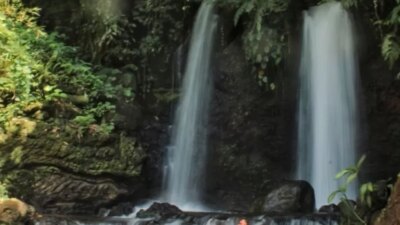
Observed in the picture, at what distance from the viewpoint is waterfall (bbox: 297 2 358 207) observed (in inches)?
375

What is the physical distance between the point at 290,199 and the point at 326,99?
8.27ft

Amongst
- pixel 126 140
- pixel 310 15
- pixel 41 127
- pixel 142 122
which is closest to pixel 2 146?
pixel 41 127

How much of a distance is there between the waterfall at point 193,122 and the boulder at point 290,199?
1.98m

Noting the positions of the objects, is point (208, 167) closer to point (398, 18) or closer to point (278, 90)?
point (278, 90)

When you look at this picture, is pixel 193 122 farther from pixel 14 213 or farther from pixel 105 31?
pixel 14 213

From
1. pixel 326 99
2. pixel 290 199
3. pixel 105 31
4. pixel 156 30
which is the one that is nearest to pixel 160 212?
pixel 290 199

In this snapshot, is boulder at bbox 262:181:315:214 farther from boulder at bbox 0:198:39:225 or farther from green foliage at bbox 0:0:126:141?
boulder at bbox 0:198:39:225

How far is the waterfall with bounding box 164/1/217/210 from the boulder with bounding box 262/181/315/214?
1.98 metres

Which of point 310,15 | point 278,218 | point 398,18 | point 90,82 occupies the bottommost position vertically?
point 278,218

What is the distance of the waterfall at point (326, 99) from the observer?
31.2ft

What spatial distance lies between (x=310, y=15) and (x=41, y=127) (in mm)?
5495

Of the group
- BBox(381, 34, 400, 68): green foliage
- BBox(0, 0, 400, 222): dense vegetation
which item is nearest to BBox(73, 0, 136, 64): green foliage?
BBox(0, 0, 400, 222): dense vegetation

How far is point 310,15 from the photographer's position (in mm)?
10484

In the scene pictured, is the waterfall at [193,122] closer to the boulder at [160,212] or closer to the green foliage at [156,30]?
the green foliage at [156,30]
